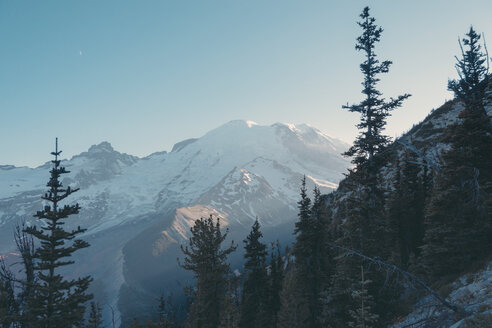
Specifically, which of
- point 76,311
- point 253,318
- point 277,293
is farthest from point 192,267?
point 277,293

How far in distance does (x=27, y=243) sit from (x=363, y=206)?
18.7 metres

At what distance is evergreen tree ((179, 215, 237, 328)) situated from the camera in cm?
2330

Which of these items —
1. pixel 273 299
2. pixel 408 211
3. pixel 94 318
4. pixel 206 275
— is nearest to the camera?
pixel 206 275

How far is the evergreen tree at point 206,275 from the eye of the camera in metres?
23.3

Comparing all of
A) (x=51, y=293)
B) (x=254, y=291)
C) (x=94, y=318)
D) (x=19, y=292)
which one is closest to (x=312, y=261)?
(x=254, y=291)

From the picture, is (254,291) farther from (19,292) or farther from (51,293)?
(19,292)

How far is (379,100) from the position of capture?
18.2 meters

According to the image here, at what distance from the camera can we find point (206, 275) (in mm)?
22938

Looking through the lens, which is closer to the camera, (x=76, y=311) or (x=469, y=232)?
(x=469, y=232)

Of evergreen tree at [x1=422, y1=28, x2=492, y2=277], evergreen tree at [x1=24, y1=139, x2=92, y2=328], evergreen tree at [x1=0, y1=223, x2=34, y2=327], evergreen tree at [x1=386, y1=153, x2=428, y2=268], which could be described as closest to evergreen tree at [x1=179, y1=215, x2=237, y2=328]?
evergreen tree at [x1=24, y1=139, x2=92, y2=328]

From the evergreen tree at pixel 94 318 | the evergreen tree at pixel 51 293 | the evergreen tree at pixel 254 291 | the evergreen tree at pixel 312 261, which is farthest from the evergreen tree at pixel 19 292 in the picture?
the evergreen tree at pixel 312 261

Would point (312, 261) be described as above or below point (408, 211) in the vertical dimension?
below

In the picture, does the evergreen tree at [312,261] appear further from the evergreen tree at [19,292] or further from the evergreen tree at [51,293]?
the evergreen tree at [19,292]

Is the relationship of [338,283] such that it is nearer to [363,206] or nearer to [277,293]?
[363,206]
